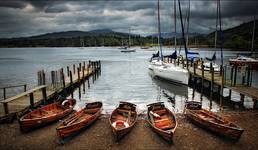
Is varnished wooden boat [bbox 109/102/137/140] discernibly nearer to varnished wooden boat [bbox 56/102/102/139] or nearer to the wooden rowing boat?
varnished wooden boat [bbox 56/102/102/139]

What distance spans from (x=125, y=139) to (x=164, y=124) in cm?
264

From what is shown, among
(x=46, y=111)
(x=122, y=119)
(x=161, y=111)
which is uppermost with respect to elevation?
(x=46, y=111)

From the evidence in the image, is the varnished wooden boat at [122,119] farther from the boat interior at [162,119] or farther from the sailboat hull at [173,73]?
the sailboat hull at [173,73]

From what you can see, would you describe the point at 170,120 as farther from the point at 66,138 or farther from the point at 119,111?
the point at 66,138

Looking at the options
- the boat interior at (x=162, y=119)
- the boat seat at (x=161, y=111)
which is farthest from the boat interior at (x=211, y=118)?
the boat seat at (x=161, y=111)

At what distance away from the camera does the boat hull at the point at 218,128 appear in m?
11.1

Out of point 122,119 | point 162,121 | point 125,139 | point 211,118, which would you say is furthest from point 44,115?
point 211,118

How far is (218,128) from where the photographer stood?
11.9m

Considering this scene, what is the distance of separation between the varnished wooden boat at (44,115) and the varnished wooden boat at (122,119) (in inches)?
146

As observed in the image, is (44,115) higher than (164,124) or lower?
higher

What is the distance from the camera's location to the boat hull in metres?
11.1

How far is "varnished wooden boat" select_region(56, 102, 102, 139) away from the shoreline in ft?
1.43

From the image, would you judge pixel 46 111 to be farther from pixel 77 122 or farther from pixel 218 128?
pixel 218 128

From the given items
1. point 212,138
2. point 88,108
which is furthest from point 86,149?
point 212,138
